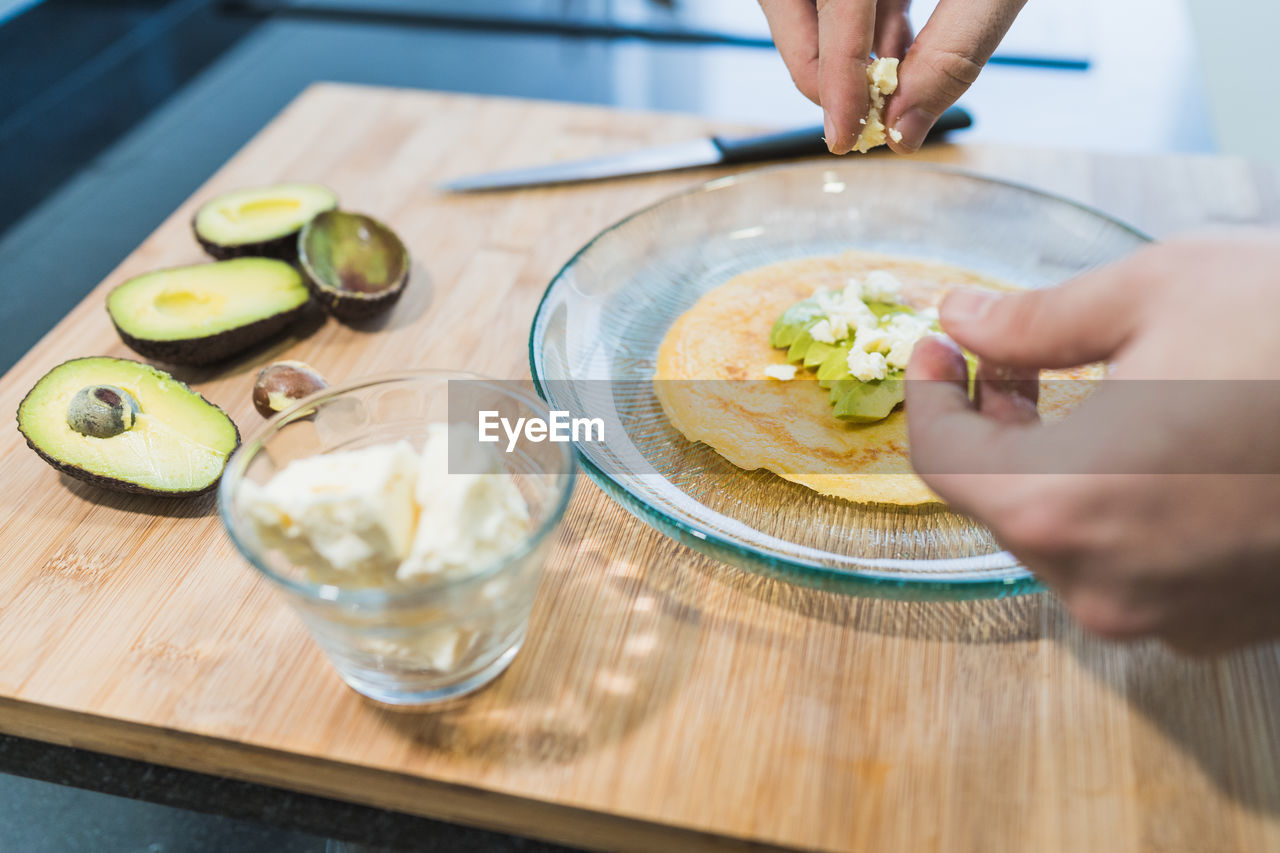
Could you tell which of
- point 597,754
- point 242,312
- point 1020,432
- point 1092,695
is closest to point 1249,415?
point 1020,432

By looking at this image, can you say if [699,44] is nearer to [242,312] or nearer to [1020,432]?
[242,312]

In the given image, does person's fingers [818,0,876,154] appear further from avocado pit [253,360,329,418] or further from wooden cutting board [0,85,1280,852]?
avocado pit [253,360,329,418]

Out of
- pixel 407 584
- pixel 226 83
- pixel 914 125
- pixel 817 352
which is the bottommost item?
pixel 226 83

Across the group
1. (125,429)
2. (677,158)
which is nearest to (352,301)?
(125,429)

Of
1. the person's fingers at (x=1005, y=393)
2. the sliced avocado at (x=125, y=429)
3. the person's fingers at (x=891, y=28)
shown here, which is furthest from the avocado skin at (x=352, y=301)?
the person's fingers at (x=1005, y=393)

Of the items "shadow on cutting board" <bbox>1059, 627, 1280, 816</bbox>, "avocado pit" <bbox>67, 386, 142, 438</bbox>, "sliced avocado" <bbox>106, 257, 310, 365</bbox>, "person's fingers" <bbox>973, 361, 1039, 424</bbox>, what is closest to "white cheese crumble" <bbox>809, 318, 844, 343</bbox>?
"person's fingers" <bbox>973, 361, 1039, 424</bbox>

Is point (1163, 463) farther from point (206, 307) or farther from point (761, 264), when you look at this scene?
point (206, 307)

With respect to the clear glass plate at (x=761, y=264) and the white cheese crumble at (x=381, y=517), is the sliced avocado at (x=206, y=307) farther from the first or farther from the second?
the white cheese crumble at (x=381, y=517)
